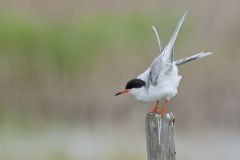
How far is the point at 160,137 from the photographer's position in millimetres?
5602

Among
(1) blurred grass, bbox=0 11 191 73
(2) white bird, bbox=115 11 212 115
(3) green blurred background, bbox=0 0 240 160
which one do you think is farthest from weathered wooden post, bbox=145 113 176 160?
(1) blurred grass, bbox=0 11 191 73

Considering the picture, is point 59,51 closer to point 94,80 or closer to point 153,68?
point 94,80

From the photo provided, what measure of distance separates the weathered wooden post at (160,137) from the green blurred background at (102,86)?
4.72 meters

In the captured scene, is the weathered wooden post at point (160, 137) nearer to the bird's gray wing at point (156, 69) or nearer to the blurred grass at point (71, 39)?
the bird's gray wing at point (156, 69)

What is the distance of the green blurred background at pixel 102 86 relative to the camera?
10.6 m

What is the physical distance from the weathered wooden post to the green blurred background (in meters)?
4.72

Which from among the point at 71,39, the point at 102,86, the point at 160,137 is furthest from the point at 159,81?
the point at 71,39

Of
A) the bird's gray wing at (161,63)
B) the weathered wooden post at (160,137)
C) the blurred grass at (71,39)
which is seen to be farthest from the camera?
the blurred grass at (71,39)

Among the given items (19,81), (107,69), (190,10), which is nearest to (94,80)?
(107,69)

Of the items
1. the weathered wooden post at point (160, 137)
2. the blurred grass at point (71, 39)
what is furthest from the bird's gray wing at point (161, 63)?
the blurred grass at point (71, 39)

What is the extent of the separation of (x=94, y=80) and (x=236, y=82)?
1707 millimetres

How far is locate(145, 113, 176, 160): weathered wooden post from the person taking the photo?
18.3ft

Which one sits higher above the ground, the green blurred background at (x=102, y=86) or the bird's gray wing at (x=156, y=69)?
the bird's gray wing at (x=156, y=69)

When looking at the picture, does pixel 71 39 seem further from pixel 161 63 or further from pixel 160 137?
pixel 160 137
